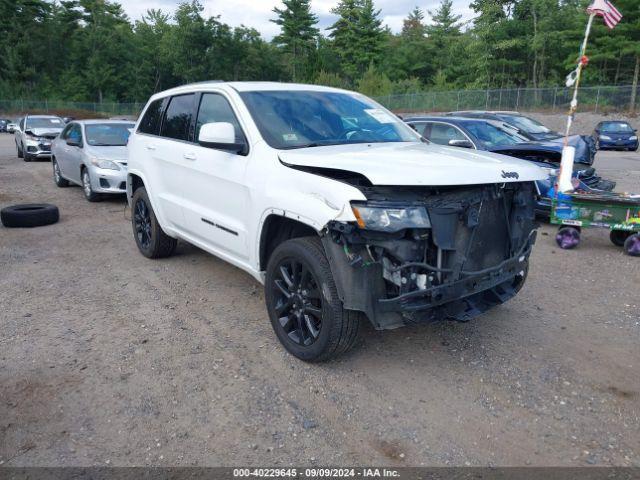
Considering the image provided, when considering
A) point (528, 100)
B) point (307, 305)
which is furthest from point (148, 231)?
point (528, 100)

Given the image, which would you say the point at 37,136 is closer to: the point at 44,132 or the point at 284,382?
the point at 44,132

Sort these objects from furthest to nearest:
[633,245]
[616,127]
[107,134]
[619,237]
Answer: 1. [616,127]
2. [107,134]
3. [619,237]
4. [633,245]

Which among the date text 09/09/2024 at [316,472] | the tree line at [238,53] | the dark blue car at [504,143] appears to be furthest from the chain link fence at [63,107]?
the date text 09/09/2024 at [316,472]

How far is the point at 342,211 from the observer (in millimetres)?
3166

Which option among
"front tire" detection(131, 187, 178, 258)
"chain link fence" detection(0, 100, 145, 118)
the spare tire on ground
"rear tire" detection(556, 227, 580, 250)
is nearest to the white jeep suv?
"front tire" detection(131, 187, 178, 258)

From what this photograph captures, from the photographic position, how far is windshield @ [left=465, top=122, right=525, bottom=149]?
9953 mm

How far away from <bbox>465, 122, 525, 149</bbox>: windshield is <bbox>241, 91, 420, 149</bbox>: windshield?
5.42 meters

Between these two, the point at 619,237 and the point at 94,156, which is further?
the point at 94,156

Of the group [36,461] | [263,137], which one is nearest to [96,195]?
[263,137]

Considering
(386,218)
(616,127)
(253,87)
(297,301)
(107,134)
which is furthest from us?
(616,127)

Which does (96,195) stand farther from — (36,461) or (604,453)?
(604,453)

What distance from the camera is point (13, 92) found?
6338 centimetres

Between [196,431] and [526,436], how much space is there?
194cm

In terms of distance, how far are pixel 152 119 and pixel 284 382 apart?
3.82 metres
